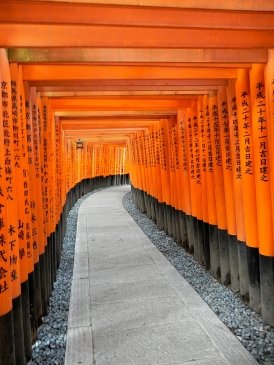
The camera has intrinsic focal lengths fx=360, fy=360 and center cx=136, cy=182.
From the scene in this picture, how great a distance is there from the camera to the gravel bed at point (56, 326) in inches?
158

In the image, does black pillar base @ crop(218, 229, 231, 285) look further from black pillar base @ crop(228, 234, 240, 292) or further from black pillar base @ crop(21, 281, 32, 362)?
black pillar base @ crop(21, 281, 32, 362)

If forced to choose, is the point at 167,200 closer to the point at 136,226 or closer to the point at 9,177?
the point at 136,226

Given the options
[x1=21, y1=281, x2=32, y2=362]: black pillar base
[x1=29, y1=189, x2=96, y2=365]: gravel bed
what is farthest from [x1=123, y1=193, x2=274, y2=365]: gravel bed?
[x1=21, y1=281, x2=32, y2=362]: black pillar base

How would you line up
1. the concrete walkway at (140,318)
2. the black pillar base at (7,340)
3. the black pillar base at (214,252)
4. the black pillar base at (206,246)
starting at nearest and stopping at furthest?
the black pillar base at (7,340) → the concrete walkway at (140,318) → the black pillar base at (214,252) → the black pillar base at (206,246)

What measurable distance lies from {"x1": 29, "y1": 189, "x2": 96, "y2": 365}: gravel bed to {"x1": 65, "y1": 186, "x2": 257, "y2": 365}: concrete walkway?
107 millimetres

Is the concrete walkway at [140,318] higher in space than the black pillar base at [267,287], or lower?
lower

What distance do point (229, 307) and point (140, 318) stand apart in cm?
134

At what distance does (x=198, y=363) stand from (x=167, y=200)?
698 cm

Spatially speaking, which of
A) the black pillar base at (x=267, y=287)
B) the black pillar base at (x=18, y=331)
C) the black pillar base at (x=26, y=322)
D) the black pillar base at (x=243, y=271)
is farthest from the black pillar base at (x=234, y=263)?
the black pillar base at (x=18, y=331)

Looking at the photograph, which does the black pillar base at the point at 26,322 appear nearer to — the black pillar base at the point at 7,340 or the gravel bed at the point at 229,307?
the black pillar base at the point at 7,340

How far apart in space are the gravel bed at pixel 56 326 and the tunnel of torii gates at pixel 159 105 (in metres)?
0.15

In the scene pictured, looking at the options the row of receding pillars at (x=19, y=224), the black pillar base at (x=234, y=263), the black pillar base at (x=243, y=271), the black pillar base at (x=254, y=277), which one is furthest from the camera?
the black pillar base at (x=234, y=263)

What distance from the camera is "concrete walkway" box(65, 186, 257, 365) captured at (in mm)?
3859

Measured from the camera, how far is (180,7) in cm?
303
